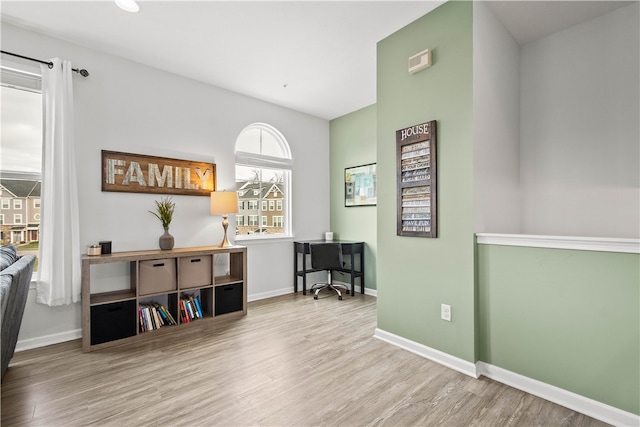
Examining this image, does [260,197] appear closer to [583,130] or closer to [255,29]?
[255,29]

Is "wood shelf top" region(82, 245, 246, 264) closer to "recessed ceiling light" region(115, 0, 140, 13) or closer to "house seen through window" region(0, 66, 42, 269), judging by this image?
"house seen through window" region(0, 66, 42, 269)

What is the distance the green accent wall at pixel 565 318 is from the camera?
168cm

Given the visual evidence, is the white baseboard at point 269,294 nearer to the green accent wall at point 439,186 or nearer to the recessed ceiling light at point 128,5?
the green accent wall at point 439,186

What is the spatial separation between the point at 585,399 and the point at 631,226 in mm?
1315

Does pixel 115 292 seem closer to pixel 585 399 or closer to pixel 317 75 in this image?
pixel 317 75

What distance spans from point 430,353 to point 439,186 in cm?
134

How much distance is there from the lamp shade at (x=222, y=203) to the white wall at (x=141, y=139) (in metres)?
0.26

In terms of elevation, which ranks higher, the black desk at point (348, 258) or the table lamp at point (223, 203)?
the table lamp at point (223, 203)

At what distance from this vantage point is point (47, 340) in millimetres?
2717

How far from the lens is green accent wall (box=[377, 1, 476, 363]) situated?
2240mm

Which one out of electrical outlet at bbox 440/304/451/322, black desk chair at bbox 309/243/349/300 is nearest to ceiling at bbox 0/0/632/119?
black desk chair at bbox 309/243/349/300

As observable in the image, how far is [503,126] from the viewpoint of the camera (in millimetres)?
2557

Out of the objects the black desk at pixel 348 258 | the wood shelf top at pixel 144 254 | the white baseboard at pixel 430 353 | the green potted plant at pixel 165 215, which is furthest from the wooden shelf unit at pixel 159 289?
the white baseboard at pixel 430 353

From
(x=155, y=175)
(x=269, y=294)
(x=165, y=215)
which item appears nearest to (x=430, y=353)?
(x=269, y=294)
